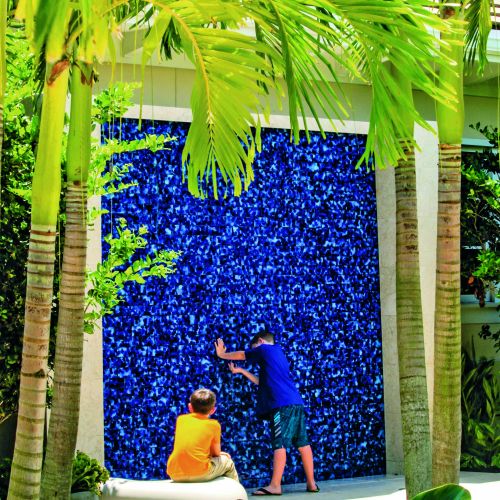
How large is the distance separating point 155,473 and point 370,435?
9.31ft

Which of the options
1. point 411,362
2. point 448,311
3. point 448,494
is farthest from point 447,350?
point 448,494

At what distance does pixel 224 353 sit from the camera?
11734 millimetres

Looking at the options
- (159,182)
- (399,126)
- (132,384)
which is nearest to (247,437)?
(132,384)

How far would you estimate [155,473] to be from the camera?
11.3m

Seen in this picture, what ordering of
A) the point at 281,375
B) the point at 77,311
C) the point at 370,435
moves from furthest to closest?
the point at 370,435
the point at 281,375
the point at 77,311

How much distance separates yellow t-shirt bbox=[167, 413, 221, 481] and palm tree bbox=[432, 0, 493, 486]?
226 cm

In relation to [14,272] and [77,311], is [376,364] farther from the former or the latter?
[77,311]

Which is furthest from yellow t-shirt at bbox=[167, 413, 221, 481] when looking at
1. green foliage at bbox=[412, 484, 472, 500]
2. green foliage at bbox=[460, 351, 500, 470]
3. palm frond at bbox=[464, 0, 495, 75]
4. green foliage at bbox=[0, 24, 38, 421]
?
green foliage at bbox=[460, 351, 500, 470]

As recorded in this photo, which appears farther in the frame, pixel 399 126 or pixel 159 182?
pixel 159 182

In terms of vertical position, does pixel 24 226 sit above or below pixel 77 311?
above

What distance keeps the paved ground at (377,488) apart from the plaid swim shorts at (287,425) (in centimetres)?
58

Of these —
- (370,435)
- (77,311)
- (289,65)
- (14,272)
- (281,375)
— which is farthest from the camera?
(370,435)

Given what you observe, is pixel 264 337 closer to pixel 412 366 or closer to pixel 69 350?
pixel 412 366

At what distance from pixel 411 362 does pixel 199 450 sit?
7.35 feet
